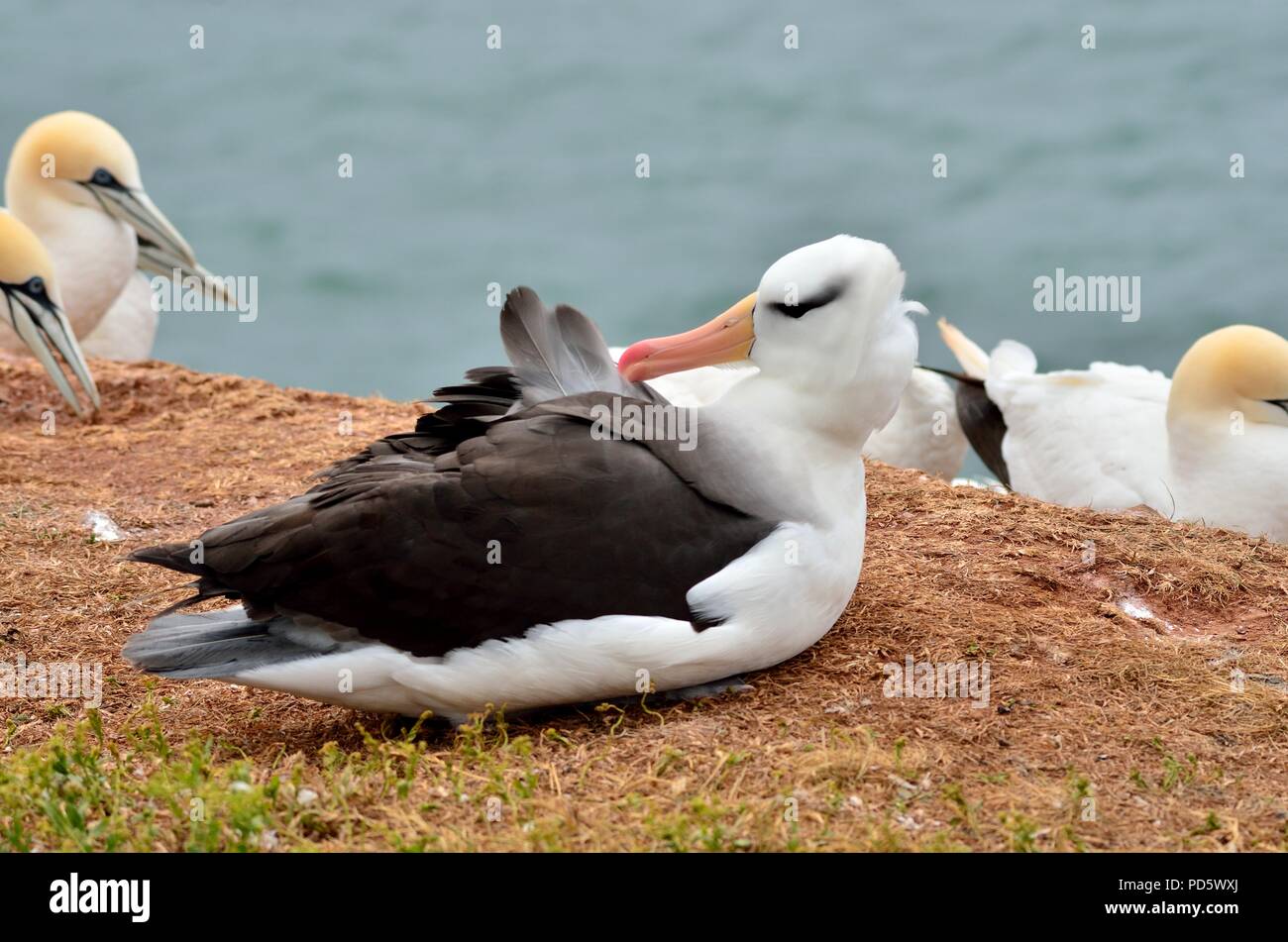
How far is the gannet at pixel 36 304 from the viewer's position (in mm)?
9984

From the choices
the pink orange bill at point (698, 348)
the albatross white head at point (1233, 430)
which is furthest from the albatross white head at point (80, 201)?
the albatross white head at point (1233, 430)

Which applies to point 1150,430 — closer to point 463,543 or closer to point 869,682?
point 869,682

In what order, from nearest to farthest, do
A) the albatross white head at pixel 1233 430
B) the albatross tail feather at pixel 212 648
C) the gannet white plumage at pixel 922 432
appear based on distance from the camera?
the albatross tail feather at pixel 212 648 → the albatross white head at pixel 1233 430 → the gannet white plumage at pixel 922 432

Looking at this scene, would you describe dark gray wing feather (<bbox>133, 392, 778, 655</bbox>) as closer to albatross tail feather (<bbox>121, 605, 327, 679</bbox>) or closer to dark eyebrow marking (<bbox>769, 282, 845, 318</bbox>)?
albatross tail feather (<bbox>121, 605, 327, 679</bbox>)

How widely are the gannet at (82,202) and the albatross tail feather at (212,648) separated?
814cm

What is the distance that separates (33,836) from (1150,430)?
729cm

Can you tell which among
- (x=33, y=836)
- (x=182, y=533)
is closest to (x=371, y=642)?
(x=33, y=836)

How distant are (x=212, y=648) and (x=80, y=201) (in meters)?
8.88

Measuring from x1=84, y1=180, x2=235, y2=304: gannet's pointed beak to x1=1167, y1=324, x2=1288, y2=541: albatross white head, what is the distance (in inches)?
350

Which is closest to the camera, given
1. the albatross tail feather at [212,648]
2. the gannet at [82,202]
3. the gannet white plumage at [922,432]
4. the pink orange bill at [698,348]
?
the albatross tail feather at [212,648]

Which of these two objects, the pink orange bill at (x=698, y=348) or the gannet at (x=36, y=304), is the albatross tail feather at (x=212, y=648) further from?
the gannet at (x=36, y=304)

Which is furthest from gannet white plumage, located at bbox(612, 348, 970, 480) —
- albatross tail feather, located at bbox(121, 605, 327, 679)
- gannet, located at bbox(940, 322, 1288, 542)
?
albatross tail feather, located at bbox(121, 605, 327, 679)

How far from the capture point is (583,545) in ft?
14.5
